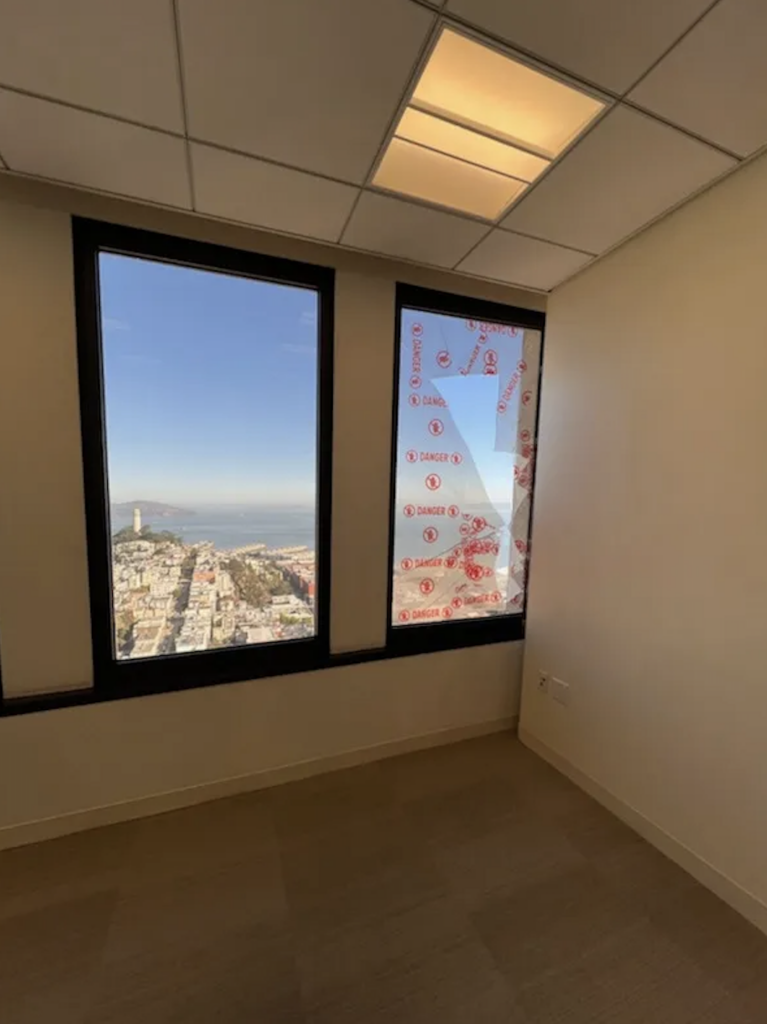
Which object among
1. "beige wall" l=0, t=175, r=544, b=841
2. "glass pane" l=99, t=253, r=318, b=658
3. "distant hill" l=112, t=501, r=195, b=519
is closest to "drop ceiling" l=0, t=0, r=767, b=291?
"beige wall" l=0, t=175, r=544, b=841

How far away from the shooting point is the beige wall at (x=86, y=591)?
1765mm

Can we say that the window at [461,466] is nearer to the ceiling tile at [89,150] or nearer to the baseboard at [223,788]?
the baseboard at [223,788]

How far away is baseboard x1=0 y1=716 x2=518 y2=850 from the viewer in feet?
6.26

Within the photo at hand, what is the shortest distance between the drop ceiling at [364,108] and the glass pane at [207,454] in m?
0.36

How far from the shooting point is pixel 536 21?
3.73 ft

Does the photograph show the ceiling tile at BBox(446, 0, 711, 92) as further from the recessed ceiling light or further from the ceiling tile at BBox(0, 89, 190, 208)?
the ceiling tile at BBox(0, 89, 190, 208)

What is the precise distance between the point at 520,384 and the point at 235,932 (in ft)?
9.43

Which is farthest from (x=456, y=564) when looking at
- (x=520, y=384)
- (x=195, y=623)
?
(x=195, y=623)

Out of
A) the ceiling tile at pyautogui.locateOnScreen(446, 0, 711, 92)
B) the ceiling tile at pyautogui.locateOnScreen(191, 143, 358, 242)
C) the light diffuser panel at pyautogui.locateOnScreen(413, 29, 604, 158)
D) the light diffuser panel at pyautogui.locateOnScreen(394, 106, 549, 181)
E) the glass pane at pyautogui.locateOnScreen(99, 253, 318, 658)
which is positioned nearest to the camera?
the ceiling tile at pyautogui.locateOnScreen(446, 0, 711, 92)

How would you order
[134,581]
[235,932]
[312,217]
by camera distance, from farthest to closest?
[134,581] < [312,217] < [235,932]


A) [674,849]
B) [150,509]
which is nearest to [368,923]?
[674,849]

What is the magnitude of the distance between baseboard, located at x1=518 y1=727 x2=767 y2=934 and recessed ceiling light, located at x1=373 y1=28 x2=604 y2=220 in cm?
276

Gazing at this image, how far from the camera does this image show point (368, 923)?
5.18 feet

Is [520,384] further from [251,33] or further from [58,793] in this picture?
[58,793]
